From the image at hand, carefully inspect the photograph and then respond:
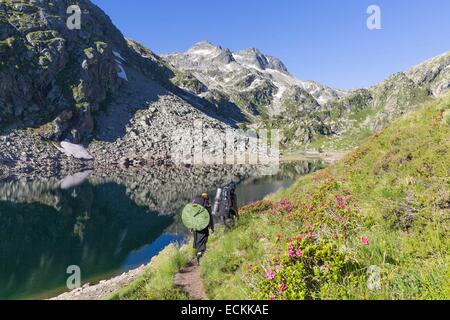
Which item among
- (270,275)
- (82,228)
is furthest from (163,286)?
(82,228)

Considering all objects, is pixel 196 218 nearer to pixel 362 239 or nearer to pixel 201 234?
pixel 201 234

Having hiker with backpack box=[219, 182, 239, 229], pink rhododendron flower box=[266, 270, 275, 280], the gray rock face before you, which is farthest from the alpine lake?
the gray rock face

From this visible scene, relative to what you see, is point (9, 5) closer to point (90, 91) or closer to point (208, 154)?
point (90, 91)

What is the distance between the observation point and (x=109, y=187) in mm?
76875

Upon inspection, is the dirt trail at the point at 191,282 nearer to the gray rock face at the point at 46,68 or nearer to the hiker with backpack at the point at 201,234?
the hiker with backpack at the point at 201,234

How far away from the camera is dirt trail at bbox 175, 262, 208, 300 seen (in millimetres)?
10480

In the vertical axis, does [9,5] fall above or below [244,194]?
above

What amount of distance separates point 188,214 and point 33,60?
147 meters

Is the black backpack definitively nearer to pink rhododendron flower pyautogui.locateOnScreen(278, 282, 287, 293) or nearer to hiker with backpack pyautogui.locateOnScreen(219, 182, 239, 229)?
hiker with backpack pyautogui.locateOnScreen(219, 182, 239, 229)

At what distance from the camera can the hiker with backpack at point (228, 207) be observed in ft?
52.5

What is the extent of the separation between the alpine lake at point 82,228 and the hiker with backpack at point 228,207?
3.75 metres

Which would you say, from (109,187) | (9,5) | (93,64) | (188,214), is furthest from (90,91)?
(188,214)

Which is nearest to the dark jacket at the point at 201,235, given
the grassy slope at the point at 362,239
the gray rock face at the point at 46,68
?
the grassy slope at the point at 362,239

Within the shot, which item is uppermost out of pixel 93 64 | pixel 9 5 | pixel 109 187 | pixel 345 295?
pixel 9 5
